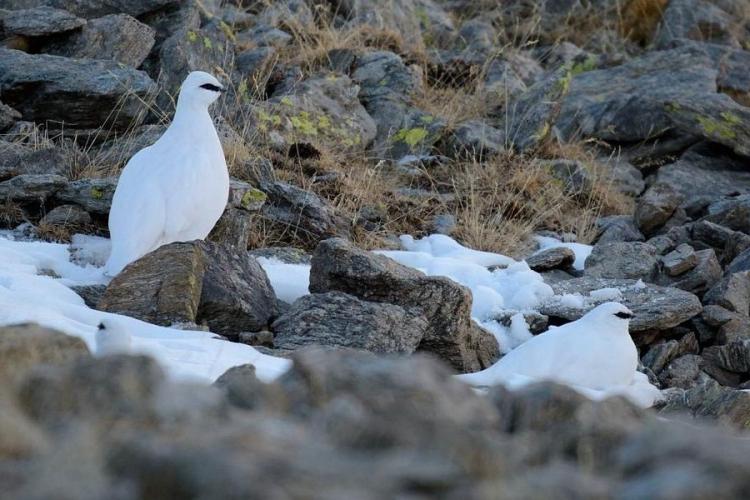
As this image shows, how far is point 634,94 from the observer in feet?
36.9

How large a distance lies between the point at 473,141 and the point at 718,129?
206cm

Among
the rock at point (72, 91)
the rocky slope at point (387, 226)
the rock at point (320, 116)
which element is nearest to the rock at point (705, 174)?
the rocky slope at point (387, 226)

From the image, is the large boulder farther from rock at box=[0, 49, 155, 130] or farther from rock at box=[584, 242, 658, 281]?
rock at box=[0, 49, 155, 130]

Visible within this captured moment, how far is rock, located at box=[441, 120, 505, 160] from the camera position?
10.1 metres

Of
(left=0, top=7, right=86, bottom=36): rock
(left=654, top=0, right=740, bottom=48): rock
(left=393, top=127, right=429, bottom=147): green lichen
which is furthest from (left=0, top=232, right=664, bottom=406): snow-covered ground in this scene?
(left=654, top=0, right=740, bottom=48): rock

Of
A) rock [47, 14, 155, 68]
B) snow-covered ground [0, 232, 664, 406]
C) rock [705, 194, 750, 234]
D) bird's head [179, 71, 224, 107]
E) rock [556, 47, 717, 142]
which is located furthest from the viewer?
rock [556, 47, 717, 142]

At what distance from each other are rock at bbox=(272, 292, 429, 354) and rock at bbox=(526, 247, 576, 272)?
83.9 inches

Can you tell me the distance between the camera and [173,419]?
2135 millimetres

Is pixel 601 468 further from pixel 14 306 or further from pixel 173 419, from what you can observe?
pixel 14 306

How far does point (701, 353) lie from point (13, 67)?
5060 millimetres

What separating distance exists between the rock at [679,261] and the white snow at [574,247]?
0.61 m

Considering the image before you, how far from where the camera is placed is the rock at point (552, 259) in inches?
320

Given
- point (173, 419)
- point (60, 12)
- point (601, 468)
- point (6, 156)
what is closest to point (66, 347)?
point (173, 419)

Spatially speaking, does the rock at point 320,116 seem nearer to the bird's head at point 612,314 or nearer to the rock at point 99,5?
the rock at point 99,5
